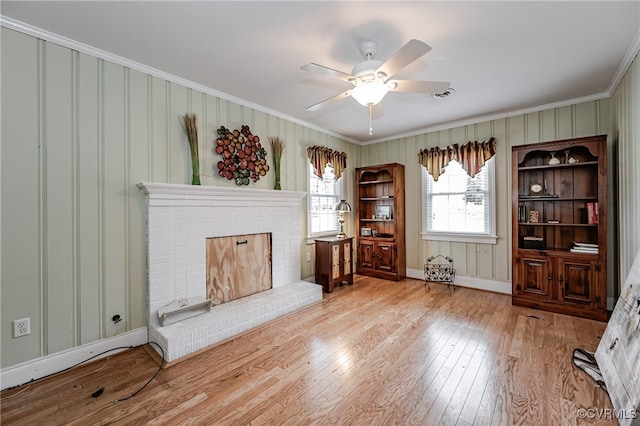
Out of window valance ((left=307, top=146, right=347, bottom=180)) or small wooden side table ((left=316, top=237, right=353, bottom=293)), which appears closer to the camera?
small wooden side table ((left=316, top=237, right=353, bottom=293))

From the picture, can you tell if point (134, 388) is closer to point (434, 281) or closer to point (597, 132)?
point (434, 281)

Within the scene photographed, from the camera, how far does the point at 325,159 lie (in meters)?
4.65

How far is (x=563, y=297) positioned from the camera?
128 inches

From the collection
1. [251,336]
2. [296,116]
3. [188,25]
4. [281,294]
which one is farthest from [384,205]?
[188,25]

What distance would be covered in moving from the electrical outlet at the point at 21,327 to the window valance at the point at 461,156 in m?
4.98

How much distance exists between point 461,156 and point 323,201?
7.55ft

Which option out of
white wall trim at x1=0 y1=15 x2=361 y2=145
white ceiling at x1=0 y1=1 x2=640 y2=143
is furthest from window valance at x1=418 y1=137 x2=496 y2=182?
white wall trim at x1=0 y1=15 x2=361 y2=145

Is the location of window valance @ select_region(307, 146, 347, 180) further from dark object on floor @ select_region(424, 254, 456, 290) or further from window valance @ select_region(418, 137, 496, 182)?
dark object on floor @ select_region(424, 254, 456, 290)

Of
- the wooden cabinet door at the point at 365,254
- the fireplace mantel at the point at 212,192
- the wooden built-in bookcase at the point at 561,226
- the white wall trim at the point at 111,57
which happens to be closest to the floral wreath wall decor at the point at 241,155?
the fireplace mantel at the point at 212,192

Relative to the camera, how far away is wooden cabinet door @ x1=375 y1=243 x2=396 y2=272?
4.74m

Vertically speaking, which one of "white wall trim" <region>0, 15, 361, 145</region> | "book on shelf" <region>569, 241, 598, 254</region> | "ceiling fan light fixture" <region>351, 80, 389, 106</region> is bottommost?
"book on shelf" <region>569, 241, 598, 254</region>

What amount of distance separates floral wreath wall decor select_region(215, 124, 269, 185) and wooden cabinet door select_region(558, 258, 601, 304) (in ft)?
12.6

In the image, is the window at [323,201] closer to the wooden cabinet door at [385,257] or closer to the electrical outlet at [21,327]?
the wooden cabinet door at [385,257]

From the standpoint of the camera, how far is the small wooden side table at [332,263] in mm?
4152
